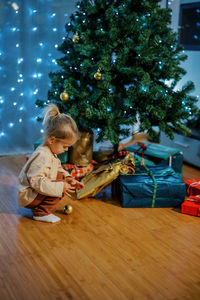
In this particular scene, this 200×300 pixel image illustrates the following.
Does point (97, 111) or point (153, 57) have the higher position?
point (153, 57)

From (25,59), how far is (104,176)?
143 centimetres

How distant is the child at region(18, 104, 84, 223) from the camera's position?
79.4 inches

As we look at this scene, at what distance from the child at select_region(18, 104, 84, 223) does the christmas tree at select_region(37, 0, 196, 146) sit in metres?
0.42

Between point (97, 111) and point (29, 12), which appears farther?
point (29, 12)

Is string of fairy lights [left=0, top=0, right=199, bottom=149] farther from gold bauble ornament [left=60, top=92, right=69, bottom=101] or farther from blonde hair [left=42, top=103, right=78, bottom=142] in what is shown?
blonde hair [left=42, top=103, right=78, bottom=142]

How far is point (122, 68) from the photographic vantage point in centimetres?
244

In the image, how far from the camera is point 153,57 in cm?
243

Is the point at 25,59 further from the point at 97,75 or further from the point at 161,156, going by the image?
the point at 161,156

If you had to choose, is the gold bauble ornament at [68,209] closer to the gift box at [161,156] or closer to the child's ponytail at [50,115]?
the child's ponytail at [50,115]

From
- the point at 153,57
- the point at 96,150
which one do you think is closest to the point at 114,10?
the point at 153,57

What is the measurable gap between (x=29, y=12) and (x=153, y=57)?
131cm

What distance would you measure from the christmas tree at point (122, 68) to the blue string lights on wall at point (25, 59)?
1.88 ft

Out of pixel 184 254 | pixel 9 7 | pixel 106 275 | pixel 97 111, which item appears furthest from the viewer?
pixel 9 7

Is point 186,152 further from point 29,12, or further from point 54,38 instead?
point 29,12
